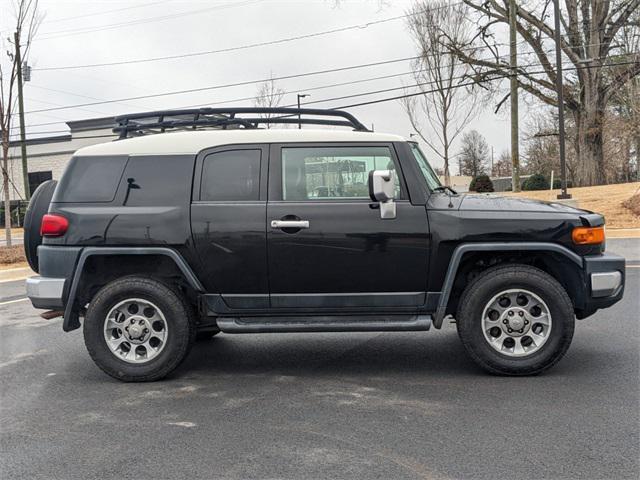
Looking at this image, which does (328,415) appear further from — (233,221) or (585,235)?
(585,235)

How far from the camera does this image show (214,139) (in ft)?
16.9

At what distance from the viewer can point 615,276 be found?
4859mm

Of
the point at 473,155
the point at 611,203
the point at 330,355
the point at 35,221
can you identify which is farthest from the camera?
the point at 473,155

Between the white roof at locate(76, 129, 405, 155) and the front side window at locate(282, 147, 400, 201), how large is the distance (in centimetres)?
10

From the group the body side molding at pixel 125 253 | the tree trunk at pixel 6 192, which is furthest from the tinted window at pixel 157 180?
the tree trunk at pixel 6 192

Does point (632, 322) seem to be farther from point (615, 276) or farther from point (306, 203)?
point (306, 203)

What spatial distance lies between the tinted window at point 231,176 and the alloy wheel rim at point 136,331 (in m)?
1.05

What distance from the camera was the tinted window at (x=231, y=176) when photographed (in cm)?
502

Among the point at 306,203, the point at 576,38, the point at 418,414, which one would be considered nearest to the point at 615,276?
the point at 418,414

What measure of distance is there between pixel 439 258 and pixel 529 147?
67067mm

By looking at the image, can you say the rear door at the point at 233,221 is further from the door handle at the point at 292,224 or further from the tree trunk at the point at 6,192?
the tree trunk at the point at 6,192

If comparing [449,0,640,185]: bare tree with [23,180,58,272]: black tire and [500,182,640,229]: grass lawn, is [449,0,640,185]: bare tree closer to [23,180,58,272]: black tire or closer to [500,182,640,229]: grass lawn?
[500,182,640,229]: grass lawn

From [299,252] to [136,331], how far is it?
1505 millimetres

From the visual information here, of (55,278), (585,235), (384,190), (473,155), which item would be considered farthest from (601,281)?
(473,155)
